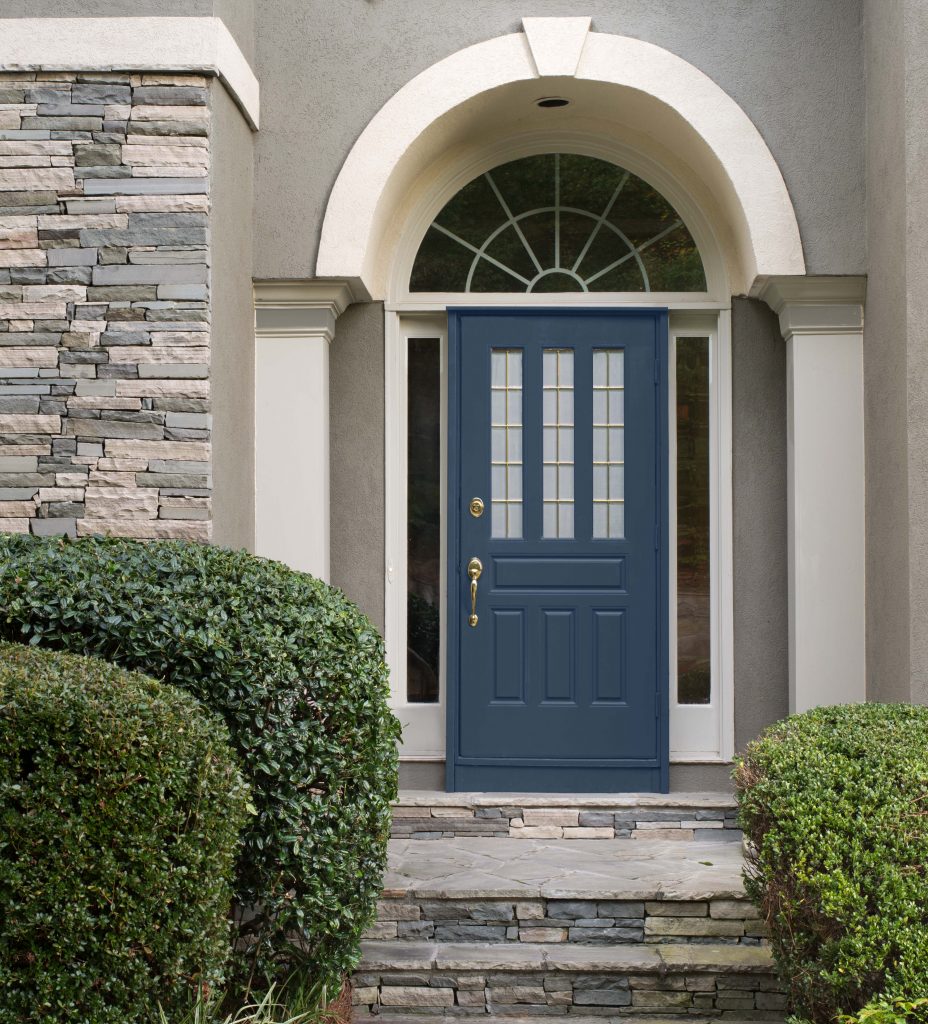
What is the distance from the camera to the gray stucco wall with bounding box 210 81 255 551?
16.1 ft

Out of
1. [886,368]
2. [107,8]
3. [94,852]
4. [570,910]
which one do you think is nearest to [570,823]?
[570,910]

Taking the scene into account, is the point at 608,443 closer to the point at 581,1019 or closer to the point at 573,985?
the point at 573,985

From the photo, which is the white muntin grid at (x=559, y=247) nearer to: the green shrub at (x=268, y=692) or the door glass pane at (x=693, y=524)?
the door glass pane at (x=693, y=524)

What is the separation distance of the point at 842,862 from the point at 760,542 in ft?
8.48

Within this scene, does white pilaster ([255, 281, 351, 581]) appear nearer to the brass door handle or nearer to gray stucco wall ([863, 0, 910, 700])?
the brass door handle

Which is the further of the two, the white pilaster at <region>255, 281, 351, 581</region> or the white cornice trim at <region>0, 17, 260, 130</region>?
the white pilaster at <region>255, 281, 351, 581</region>

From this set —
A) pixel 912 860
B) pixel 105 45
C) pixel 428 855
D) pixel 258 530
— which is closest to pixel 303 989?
pixel 428 855

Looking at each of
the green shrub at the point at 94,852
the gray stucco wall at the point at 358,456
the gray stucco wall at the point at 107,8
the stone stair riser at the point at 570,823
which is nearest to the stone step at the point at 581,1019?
the stone stair riser at the point at 570,823

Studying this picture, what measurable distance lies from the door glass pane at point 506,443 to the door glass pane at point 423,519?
1.05 feet

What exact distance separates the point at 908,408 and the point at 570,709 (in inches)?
89.8

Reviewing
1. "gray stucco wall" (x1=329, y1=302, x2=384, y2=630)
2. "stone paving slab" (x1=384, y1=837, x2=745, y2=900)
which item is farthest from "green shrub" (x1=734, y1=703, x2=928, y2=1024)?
"gray stucco wall" (x1=329, y1=302, x2=384, y2=630)

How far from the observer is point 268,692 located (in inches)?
140

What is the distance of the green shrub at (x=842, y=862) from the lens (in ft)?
10.7

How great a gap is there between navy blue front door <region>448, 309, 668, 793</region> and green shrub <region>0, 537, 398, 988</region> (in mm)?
1987
